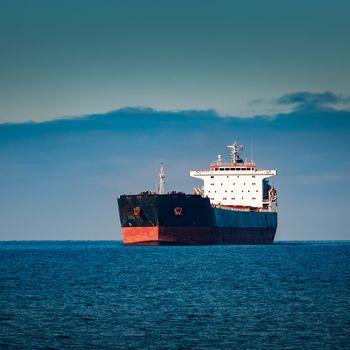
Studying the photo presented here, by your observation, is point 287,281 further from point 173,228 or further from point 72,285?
point 173,228

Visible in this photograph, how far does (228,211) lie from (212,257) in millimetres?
17309

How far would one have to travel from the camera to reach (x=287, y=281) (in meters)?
45.4

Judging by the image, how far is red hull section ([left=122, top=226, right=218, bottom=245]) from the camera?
77787mm

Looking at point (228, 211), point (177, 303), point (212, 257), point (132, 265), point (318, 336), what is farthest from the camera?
point (228, 211)

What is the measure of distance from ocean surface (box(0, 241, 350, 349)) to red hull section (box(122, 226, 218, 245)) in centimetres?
2426

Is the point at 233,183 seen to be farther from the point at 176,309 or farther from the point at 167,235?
the point at 176,309

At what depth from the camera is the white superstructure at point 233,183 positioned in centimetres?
9444

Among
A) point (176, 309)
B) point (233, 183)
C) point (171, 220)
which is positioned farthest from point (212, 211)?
point (176, 309)

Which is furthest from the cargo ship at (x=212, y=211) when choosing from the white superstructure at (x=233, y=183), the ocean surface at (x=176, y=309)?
the ocean surface at (x=176, y=309)

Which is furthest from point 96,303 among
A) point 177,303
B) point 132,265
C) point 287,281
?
point 132,265

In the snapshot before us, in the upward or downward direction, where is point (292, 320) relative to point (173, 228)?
downward

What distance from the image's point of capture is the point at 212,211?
7962cm

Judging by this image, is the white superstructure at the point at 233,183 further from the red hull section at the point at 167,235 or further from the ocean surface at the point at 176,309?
the ocean surface at the point at 176,309

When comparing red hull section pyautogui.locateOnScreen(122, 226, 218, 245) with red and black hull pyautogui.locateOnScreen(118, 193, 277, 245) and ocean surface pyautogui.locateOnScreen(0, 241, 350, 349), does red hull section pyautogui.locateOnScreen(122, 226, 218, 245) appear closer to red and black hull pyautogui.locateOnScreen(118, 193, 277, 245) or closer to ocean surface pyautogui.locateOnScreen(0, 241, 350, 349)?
red and black hull pyautogui.locateOnScreen(118, 193, 277, 245)
